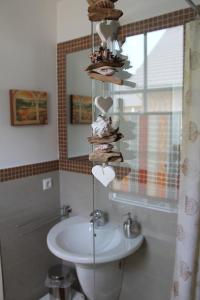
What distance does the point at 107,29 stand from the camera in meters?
1.28

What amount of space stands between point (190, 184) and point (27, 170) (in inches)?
46.5

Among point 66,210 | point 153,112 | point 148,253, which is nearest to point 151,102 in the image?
point 153,112

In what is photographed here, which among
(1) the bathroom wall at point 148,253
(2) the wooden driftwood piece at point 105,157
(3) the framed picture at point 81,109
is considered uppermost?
(3) the framed picture at point 81,109

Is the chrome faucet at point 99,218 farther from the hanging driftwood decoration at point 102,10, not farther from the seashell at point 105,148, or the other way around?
the hanging driftwood decoration at point 102,10

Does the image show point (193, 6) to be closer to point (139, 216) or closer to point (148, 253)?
point (139, 216)

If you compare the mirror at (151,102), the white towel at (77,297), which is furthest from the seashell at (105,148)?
the white towel at (77,297)

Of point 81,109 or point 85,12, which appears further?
point 81,109

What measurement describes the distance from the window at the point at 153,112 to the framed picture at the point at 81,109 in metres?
0.30

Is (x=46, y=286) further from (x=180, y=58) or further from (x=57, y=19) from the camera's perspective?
(x=57, y=19)

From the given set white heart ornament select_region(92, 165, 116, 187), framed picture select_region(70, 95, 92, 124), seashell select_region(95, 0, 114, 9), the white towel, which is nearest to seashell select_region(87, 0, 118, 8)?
seashell select_region(95, 0, 114, 9)

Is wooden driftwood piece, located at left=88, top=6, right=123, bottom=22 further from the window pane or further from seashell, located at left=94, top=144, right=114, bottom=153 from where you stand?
seashell, located at left=94, top=144, right=114, bottom=153

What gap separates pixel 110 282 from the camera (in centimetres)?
183

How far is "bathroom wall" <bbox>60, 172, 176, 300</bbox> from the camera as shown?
1.71 metres

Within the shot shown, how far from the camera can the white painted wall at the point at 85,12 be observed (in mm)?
1583
